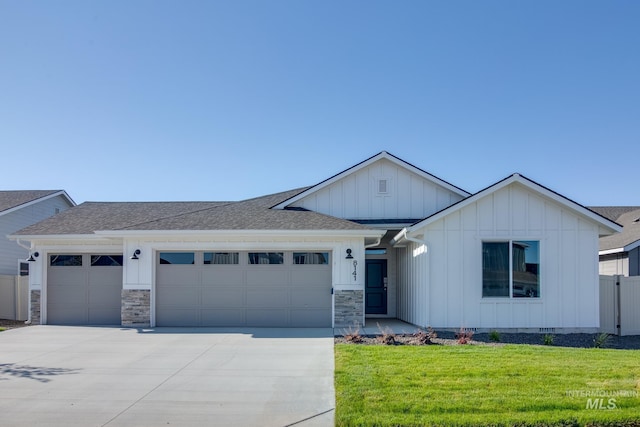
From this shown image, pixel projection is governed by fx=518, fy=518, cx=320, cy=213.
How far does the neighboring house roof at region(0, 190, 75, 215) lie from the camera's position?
69.7 ft

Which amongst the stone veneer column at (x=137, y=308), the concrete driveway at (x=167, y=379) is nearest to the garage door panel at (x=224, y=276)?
the stone veneer column at (x=137, y=308)

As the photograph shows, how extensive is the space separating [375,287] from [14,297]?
1203cm

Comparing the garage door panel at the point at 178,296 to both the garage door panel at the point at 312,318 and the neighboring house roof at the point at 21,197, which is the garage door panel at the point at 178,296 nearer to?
the garage door panel at the point at 312,318

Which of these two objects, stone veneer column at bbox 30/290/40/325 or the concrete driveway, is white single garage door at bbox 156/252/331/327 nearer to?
the concrete driveway

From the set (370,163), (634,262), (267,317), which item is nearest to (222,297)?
(267,317)

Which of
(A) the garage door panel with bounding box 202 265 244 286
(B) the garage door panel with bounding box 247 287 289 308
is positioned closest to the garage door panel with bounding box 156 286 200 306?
(A) the garage door panel with bounding box 202 265 244 286

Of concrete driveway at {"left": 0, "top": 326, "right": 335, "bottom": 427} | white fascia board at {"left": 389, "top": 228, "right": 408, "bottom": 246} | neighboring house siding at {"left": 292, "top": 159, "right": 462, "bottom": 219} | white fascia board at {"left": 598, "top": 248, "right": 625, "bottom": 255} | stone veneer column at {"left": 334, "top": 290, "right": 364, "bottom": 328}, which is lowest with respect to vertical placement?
concrete driveway at {"left": 0, "top": 326, "right": 335, "bottom": 427}

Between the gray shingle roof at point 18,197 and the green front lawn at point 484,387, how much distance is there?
58.4 ft

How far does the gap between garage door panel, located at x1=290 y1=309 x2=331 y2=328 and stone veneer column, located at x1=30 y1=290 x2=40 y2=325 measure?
7.53 m

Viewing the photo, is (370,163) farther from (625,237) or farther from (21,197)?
(21,197)

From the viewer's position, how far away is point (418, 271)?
554 inches

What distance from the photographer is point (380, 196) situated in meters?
16.7

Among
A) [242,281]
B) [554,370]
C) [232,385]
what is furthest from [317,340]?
[554,370]

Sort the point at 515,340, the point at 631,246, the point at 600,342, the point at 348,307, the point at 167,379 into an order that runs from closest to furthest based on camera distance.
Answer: the point at 167,379 < the point at 600,342 < the point at 515,340 < the point at 348,307 < the point at 631,246
